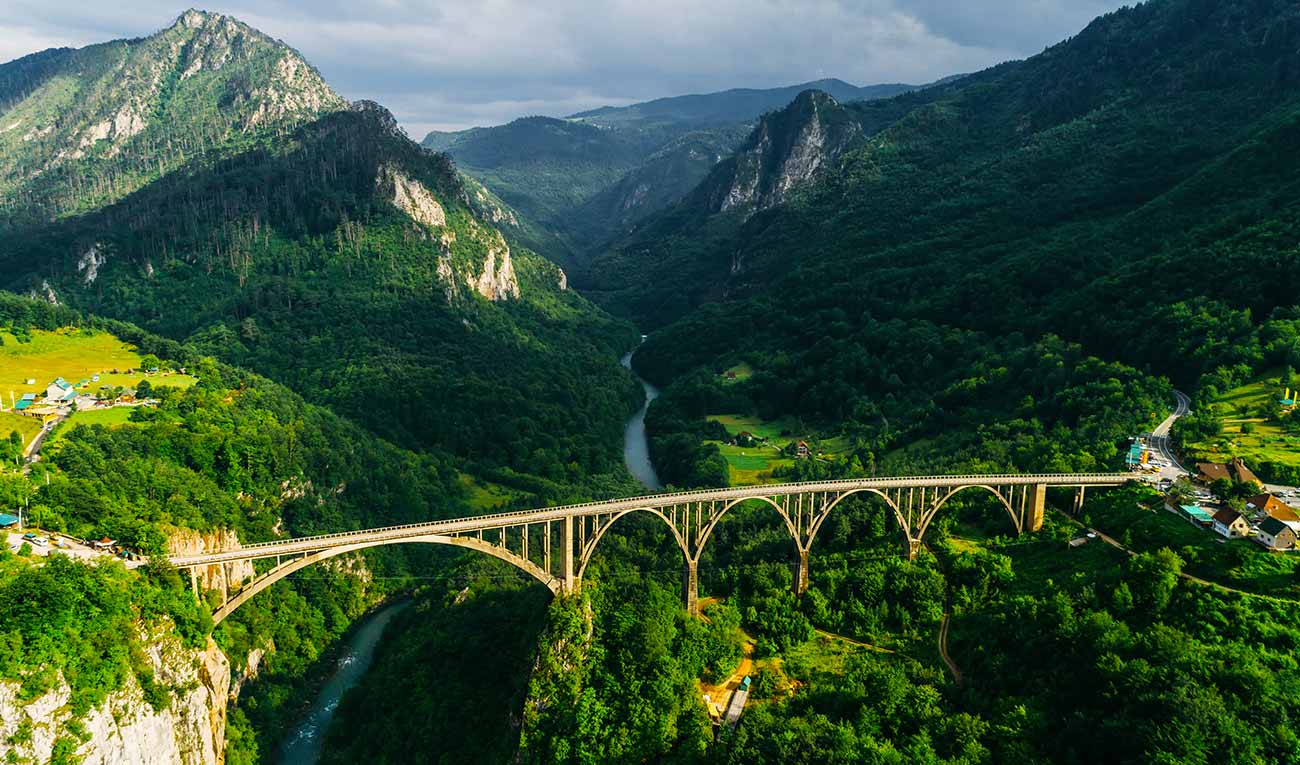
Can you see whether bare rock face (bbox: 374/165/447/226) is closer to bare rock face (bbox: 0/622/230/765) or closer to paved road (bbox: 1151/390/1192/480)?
bare rock face (bbox: 0/622/230/765)

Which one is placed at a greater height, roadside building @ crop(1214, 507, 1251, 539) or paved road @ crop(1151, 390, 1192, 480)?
paved road @ crop(1151, 390, 1192, 480)

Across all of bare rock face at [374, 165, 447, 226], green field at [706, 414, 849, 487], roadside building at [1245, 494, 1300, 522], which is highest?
bare rock face at [374, 165, 447, 226]

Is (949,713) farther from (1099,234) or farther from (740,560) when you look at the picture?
(1099,234)

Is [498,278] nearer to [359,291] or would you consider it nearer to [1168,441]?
[359,291]

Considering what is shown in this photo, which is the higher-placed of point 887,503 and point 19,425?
point 19,425

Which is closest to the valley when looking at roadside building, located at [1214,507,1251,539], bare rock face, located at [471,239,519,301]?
roadside building, located at [1214,507,1251,539]

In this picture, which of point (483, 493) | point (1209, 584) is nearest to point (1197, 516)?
point (1209, 584)
